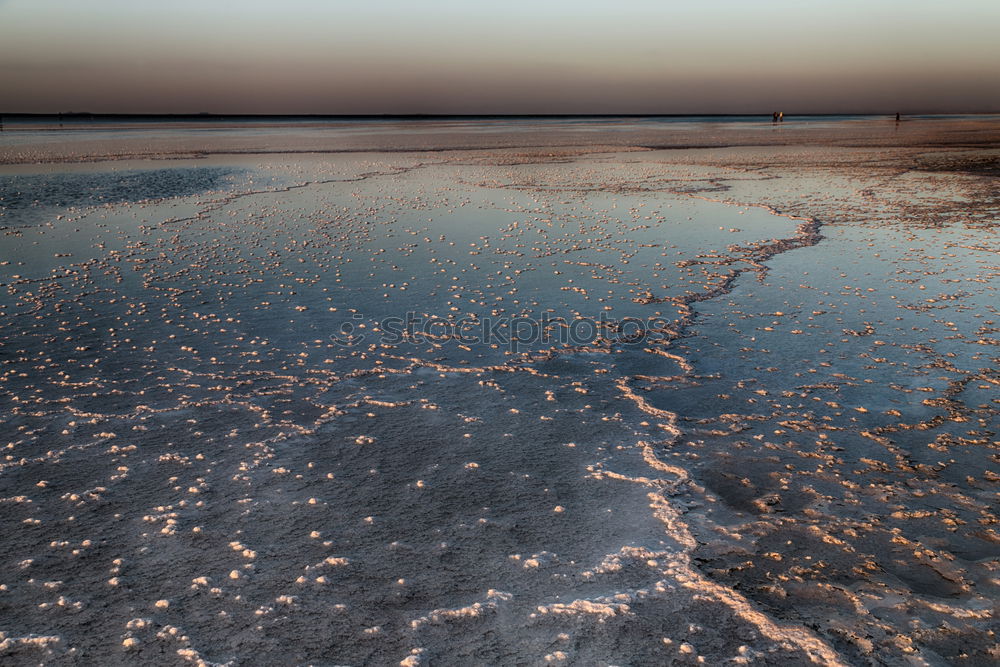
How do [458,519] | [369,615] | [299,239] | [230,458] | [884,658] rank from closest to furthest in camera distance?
[884,658] → [369,615] → [458,519] → [230,458] → [299,239]

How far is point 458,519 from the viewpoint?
3252 mm

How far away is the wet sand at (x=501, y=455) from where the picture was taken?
256 centimetres

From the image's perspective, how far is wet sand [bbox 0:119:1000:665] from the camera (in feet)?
8.39

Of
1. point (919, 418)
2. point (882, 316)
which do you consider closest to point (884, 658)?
point (919, 418)

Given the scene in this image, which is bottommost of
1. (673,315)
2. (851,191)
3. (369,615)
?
(369,615)

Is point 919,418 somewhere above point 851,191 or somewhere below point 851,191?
below

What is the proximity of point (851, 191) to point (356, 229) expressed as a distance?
11613 millimetres

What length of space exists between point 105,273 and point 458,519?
22.4 feet

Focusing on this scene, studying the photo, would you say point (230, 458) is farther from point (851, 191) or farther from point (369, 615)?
point (851, 191)

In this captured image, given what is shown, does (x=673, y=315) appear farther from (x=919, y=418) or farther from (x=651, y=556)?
(x=651, y=556)


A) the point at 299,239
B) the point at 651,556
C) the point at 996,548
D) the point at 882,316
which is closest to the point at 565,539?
the point at 651,556

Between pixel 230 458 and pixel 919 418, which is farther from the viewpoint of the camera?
pixel 919 418

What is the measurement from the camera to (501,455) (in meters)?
3.88

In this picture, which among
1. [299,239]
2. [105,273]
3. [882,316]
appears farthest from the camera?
[299,239]
